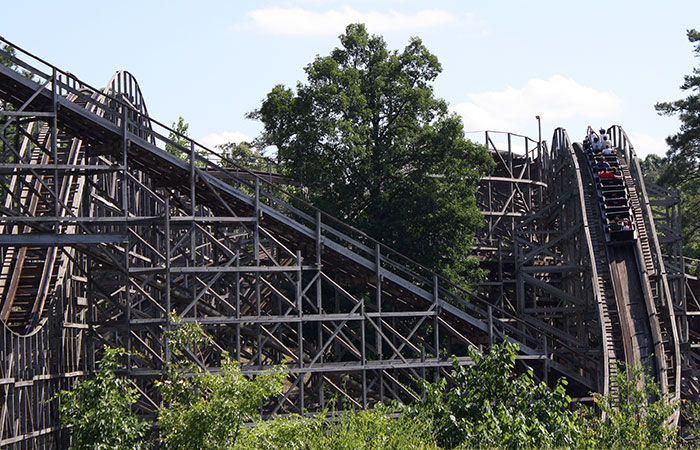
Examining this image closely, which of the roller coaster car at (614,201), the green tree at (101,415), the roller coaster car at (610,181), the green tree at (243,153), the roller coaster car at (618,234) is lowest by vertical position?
the green tree at (101,415)

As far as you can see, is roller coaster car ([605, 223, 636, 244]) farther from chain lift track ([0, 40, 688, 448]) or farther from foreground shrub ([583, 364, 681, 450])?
foreground shrub ([583, 364, 681, 450])

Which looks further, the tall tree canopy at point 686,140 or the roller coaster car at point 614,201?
the tall tree canopy at point 686,140

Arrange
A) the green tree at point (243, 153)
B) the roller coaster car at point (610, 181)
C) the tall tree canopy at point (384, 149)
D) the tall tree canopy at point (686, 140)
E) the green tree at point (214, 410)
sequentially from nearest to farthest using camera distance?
the green tree at point (214, 410), the tall tree canopy at point (384, 149), the roller coaster car at point (610, 181), the tall tree canopy at point (686, 140), the green tree at point (243, 153)

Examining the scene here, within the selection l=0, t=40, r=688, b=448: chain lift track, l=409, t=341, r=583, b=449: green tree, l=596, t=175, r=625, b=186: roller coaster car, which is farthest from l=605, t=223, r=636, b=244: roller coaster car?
l=409, t=341, r=583, b=449: green tree

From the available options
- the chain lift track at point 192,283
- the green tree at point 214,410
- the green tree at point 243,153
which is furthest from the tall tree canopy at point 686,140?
the green tree at point 214,410

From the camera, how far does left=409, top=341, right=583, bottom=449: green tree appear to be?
1769cm

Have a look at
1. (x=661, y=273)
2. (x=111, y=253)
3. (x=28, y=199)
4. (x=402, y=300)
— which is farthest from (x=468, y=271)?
(x=28, y=199)

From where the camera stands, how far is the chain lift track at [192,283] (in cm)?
2284

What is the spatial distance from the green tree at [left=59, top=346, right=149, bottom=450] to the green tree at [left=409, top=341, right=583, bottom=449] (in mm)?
5422

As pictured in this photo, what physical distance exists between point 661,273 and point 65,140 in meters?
18.3

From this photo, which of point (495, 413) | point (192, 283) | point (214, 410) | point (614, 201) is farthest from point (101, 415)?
point (614, 201)

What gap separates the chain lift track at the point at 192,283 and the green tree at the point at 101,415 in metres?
3.47

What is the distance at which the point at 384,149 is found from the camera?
3012 cm

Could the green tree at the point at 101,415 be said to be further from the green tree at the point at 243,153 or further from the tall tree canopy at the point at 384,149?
the green tree at the point at 243,153
